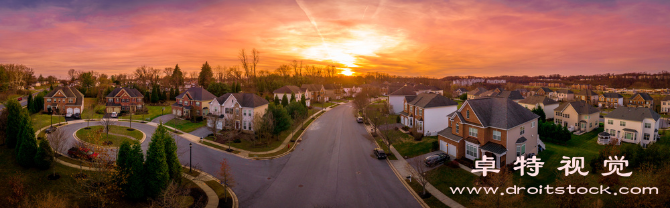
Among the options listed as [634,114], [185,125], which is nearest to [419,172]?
[185,125]

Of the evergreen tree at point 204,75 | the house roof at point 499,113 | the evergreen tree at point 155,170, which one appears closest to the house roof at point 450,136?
the house roof at point 499,113

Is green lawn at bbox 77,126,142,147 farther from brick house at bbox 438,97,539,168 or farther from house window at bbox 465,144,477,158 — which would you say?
house window at bbox 465,144,477,158

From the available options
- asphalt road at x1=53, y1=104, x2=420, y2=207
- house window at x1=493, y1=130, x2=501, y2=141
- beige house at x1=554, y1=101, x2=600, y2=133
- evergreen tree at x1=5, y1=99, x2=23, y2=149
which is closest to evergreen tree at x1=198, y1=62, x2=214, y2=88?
asphalt road at x1=53, y1=104, x2=420, y2=207

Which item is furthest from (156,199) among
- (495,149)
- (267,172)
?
(495,149)

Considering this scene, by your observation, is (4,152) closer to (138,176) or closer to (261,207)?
(138,176)

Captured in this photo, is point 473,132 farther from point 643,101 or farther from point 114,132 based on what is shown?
point 643,101
